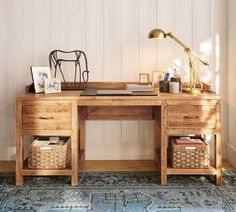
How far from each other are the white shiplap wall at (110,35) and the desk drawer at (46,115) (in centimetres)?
70

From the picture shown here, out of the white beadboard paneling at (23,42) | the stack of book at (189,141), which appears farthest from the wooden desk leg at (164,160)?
the white beadboard paneling at (23,42)

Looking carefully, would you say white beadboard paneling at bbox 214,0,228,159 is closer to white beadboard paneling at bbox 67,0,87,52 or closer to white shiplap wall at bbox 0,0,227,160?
white shiplap wall at bbox 0,0,227,160

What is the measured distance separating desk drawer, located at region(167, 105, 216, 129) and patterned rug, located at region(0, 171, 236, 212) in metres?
0.47

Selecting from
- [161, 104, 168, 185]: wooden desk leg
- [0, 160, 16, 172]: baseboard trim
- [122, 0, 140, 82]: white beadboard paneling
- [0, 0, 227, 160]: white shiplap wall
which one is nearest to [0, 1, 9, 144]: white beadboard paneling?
[0, 0, 227, 160]: white shiplap wall

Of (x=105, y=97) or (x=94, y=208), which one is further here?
(x=105, y=97)

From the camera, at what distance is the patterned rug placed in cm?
228

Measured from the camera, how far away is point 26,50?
3.26m

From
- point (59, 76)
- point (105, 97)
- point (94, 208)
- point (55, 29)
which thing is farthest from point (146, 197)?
point (55, 29)

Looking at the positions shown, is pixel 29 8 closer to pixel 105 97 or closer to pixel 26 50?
pixel 26 50

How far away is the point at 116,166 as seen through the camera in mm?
3164

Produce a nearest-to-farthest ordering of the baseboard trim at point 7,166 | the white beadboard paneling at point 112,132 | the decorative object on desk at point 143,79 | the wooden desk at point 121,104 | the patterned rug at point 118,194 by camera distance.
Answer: the patterned rug at point 118,194
the wooden desk at point 121,104
the baseboard trim at point 7,166
the decorative object on desk at point 143,79
the white beadboard paneling at point 112,132

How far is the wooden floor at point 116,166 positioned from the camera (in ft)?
10.1

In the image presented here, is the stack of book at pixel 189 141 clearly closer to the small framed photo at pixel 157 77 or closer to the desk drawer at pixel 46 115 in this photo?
the small framed photo at pixel 157 77

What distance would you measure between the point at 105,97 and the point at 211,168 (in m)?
0.98
